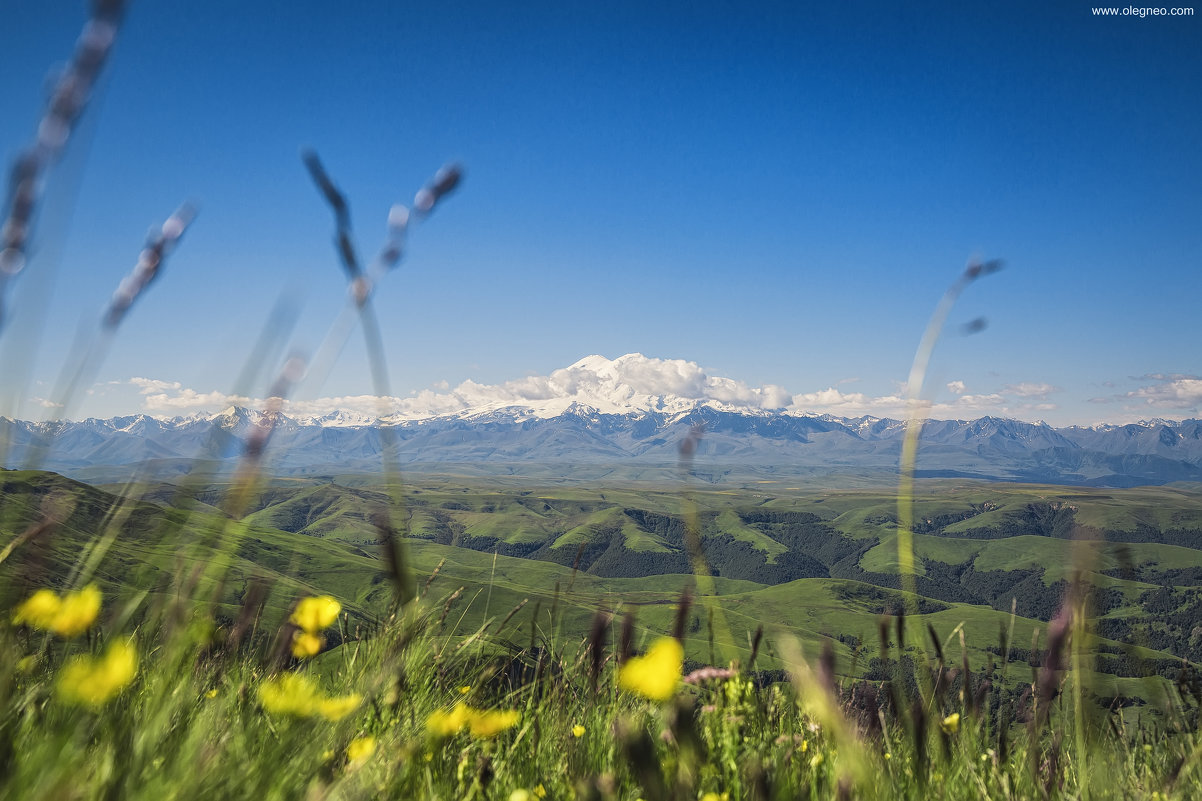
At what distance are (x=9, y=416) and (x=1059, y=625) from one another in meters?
3.14

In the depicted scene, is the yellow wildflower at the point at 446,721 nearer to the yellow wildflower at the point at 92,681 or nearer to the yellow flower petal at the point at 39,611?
the yellow wildflower at the point at 92,681

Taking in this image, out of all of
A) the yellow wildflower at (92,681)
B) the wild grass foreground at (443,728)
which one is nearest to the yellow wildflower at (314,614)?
the wild grass foreground at (443,728)

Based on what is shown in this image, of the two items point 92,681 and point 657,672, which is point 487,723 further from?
point 657,672

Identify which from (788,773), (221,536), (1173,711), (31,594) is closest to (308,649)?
(221,536)

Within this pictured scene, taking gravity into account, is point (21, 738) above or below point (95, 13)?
below

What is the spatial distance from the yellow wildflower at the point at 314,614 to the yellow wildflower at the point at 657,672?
1.26m

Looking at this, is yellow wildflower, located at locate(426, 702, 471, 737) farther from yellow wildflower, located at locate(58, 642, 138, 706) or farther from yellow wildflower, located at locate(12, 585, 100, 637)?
yellow wildflower, located at locate(12, 585, 100, 637)

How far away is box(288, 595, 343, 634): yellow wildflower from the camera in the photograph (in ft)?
6.97

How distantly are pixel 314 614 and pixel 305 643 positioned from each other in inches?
4.0

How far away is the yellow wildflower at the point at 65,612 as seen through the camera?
179cm

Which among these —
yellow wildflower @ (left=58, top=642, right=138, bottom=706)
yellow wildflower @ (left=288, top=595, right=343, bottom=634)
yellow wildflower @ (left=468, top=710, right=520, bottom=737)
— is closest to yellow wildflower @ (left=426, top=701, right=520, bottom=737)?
yellow wildflower @ (left=468, top=710, right=520, bottom=737)

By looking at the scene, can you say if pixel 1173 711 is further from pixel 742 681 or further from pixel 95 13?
pixel 95 13

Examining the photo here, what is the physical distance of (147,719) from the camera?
1.71m

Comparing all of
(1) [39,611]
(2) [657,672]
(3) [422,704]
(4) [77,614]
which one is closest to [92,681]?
(4) [77,614]
